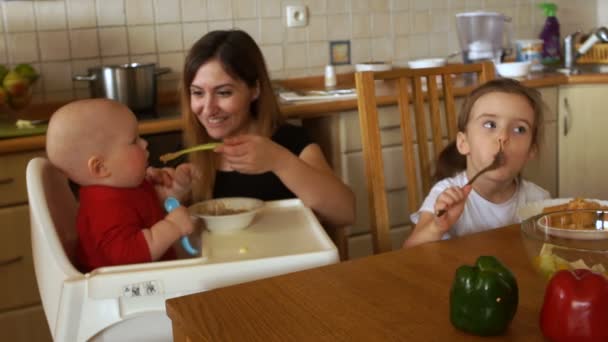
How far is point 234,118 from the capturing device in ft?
5.65

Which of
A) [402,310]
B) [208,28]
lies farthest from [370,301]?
[208,28]

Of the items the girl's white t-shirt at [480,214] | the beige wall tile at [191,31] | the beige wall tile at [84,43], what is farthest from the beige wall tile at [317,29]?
the girl's white t-shirt at [480,214]

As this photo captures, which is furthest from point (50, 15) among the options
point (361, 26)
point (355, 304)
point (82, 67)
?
point (355, 304)

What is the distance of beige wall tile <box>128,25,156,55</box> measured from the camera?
2.59 metres

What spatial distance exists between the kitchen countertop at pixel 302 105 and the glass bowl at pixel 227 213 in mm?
802

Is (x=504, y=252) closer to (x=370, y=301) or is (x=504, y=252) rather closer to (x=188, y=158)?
(x=370, y=301)

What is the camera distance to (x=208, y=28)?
270 centimetres

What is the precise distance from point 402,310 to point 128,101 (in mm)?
1629

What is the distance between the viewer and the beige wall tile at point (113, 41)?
2541 mm

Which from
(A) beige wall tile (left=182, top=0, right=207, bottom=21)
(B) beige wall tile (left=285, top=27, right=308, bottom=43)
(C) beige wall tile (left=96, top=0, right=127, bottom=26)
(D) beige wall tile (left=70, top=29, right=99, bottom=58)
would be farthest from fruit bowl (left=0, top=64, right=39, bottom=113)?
(B) beige wall tile (left=285, top=27, right=308, bottom=43)

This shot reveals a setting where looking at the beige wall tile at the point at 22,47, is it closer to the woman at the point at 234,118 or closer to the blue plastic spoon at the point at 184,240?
the woman at the point at 234,118

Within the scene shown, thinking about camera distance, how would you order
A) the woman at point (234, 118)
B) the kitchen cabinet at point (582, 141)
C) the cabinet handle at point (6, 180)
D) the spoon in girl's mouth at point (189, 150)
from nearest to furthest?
the spoon in girl's mouth at point (189, 150) → the woman at point (234, 118) → the cabinet handle at point (6, 180) → the kitchen cabinet at point (582, 141)

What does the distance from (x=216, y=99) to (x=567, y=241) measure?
3.35 ft

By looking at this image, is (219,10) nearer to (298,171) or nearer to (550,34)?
(298,171)
